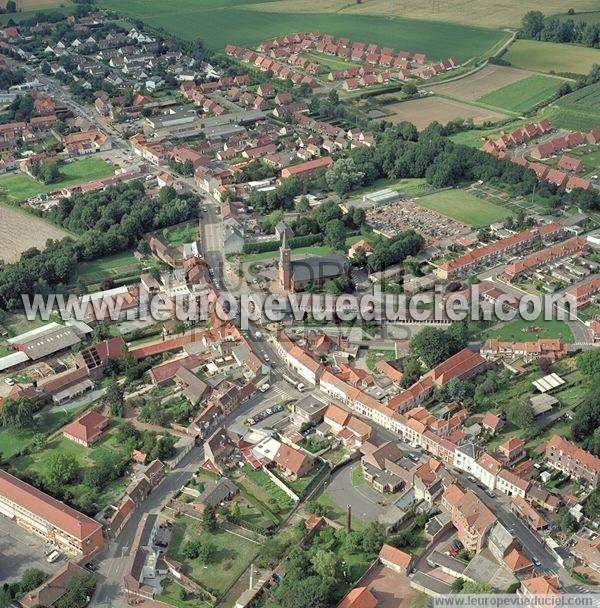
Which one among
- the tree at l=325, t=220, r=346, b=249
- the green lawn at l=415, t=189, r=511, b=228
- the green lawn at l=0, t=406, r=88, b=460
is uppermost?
the green lawn at l=415, t=189, r=511, b=228

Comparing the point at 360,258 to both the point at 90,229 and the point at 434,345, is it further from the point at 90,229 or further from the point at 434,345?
the point at 90,229

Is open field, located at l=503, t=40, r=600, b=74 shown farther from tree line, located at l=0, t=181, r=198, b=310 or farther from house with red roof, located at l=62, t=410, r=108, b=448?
house with red roof, located at l=62, t=410, r=108, b=448

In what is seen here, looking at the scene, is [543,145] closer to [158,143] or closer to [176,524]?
[158,143]

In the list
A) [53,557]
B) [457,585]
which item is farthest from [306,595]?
[53,557]

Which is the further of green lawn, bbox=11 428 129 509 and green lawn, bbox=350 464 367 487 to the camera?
green lawn, bbox=350 464 367 487

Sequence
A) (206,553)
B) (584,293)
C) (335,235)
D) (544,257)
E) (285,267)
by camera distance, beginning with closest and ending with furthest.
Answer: (206,553) → (584,293) → (285,267) → (544,257) → (335,235)

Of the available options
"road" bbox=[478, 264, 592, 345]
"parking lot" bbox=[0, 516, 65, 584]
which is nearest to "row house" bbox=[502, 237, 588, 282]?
"road" bbox=[478, 264, 592, 345]
